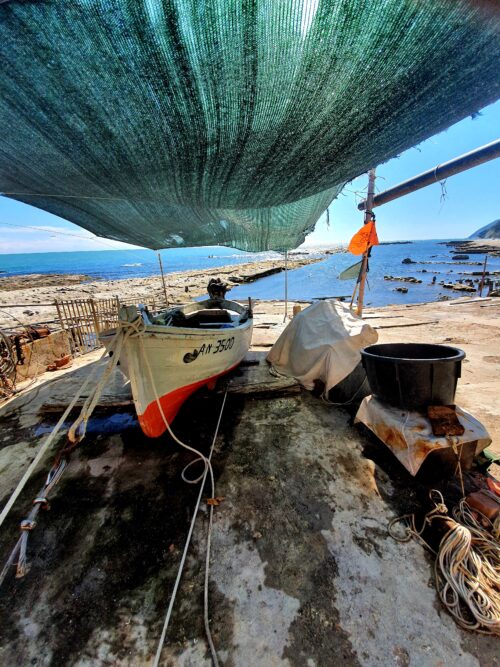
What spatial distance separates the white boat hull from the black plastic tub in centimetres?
230

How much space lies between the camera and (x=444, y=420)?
2559 millimetres

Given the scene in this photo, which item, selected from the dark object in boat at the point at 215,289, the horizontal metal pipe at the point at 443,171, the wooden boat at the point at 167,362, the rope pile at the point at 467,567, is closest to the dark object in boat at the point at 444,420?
the rope pile at the point at 467,567

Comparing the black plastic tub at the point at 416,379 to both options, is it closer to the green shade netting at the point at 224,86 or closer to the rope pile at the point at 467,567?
the rope pile at the point at 467,567

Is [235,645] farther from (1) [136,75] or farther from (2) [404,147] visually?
(2) [404,147]

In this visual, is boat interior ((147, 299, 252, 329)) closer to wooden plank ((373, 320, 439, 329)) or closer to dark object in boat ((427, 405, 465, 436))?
dark object in boat ((427, 405, 465, 436))

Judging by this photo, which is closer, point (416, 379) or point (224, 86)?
point (224, 86)

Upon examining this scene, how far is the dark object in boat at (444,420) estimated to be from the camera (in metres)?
2.51

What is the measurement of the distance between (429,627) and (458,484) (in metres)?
1.46

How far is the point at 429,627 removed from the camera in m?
1.74

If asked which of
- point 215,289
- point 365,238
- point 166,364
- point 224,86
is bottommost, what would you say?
point 166,364

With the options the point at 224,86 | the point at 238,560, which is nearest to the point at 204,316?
the point at 224,86

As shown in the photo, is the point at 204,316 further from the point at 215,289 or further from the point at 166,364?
the point at 166,364

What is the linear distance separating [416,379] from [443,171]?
157 inches

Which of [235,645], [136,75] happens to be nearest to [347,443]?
[235,645]
